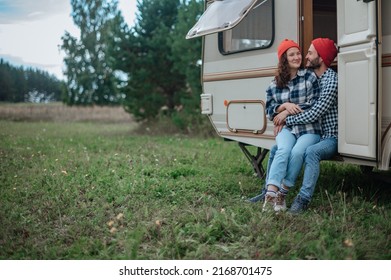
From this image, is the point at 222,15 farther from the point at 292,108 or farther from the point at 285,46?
the point at 292,108

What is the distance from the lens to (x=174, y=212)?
12.8 ft

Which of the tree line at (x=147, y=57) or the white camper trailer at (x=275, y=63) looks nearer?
the white camper trailer at (x=275, y=63)

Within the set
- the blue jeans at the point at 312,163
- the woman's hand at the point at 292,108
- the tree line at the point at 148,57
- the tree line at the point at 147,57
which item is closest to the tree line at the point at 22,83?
the woman's hand at the point at 292,108

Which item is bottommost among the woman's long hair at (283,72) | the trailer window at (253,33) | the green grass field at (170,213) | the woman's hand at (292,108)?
the green grass field at (170,213)

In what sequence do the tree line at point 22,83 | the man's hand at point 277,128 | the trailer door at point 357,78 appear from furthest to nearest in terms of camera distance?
the tree line at point 22,83
the man's hand at point 277,128
the trailer door at point 357,78

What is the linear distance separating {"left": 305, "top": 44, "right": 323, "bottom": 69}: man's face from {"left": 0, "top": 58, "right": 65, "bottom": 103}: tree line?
305 cm

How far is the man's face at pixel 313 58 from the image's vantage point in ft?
13.2

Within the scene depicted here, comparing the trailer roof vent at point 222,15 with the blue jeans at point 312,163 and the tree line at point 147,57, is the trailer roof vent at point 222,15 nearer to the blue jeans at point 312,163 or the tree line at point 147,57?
the blue jeans at point 312,163

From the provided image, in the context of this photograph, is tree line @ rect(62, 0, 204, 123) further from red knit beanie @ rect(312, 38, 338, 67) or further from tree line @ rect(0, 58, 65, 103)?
red knit beanie @ rect(312, 38, 338, 67)

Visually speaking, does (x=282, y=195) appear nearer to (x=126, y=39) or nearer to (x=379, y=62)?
(x=379, y=62)

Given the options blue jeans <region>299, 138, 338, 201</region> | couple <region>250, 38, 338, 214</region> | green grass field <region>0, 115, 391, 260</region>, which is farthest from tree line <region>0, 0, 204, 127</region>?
blue jeans <region>299, 138, 338, 201</region>

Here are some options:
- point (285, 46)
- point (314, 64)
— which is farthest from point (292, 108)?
point (285, 46)

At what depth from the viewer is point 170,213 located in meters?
3.88
